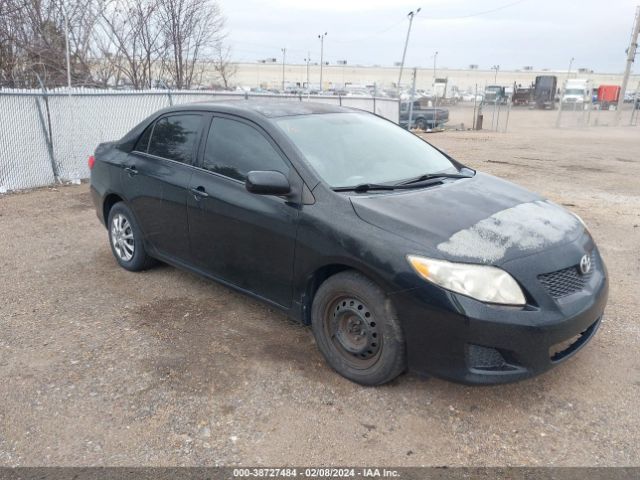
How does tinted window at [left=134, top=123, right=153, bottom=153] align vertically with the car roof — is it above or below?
below

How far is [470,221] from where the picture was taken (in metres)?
3.09

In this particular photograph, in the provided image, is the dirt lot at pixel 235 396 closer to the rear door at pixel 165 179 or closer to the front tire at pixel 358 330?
the front tire at pixel 358 330

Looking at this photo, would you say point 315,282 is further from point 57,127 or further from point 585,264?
point 57,127

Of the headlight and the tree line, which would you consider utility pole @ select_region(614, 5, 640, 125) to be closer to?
the tree line

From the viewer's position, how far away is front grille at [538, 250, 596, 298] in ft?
9.39

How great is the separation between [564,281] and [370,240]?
1.13m

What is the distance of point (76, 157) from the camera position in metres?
9.70

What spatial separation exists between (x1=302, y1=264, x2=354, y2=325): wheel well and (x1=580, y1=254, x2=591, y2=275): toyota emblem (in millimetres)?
1376

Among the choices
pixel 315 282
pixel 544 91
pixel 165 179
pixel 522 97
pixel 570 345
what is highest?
pixel 544 91

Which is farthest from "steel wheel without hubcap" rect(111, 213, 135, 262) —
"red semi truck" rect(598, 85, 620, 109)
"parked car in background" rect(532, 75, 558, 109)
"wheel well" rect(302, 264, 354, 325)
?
"red semi truck" rect(598, 85, 620, 109)

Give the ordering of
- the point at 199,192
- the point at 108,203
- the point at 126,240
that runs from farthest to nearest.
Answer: the point at 108,203
the point at 126,240
the point at 199,192

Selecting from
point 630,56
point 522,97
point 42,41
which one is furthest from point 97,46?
point 522,97

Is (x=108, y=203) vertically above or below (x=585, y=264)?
below

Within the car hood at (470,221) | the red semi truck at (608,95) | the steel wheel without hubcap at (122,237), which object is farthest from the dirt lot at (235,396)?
the red semi truck at (608,95)
